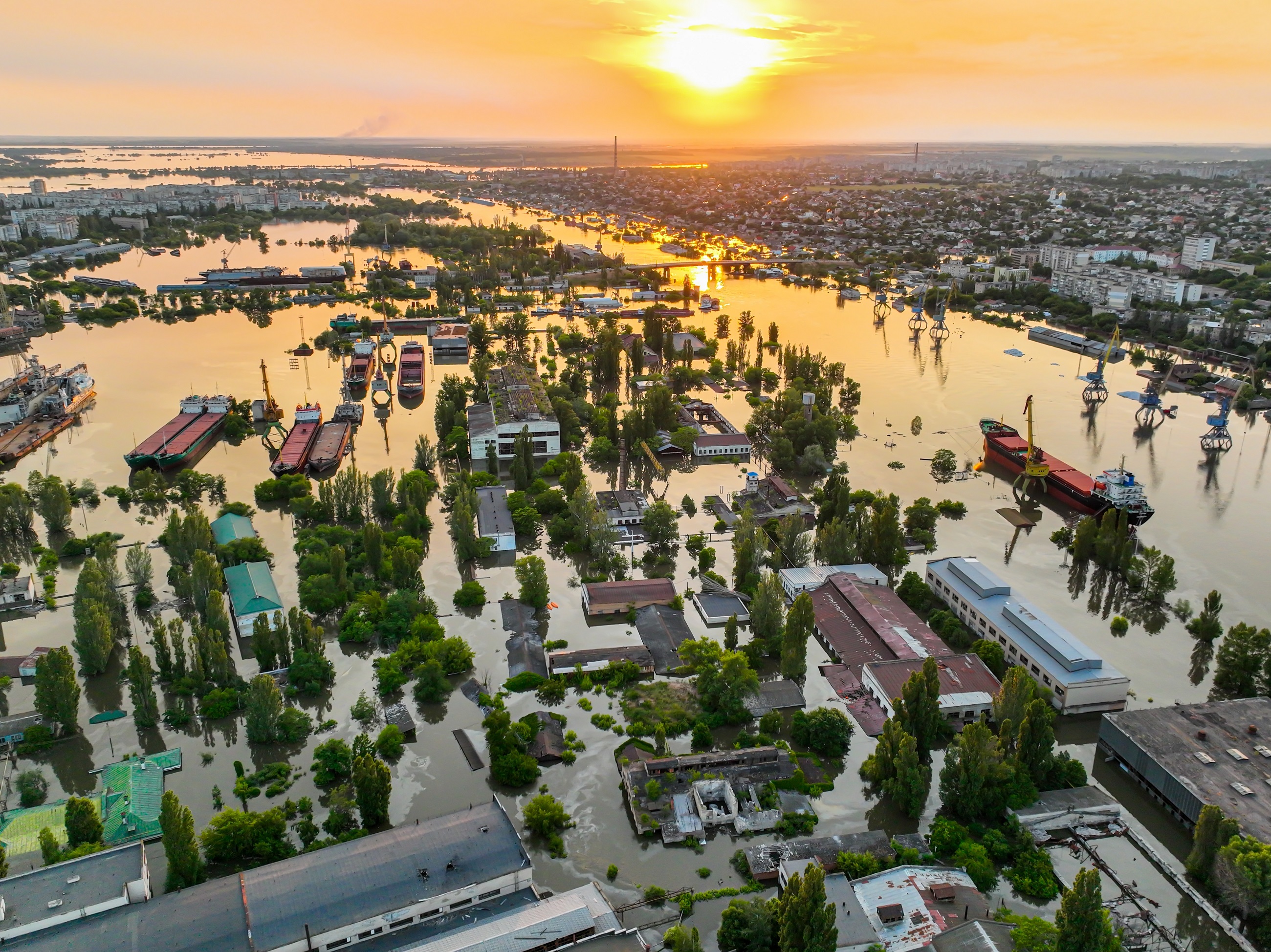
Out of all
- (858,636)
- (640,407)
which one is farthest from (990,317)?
(858,636)

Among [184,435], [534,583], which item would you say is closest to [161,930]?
[534,583]

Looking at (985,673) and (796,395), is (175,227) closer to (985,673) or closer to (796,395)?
(796,395)

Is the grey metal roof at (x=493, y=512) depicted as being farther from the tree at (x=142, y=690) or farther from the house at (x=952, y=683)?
the house at (x=952, y=683)

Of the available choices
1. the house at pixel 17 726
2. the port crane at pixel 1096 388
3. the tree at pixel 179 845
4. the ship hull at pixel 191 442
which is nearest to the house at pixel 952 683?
the tree at pixel 179 845

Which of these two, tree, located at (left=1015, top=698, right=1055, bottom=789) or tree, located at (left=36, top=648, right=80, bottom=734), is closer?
tree, located at (left=1015, top=698, right=1055, bottom=789)

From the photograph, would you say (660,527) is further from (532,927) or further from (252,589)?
(532,927)

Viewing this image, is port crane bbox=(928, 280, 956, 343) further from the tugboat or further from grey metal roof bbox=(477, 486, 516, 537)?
grey metal roof bbox=(477, 486, 516, 537)

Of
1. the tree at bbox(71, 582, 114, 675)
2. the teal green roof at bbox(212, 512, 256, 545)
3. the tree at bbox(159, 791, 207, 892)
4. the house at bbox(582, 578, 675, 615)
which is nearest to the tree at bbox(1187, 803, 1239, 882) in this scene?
the house at bbox(582, 578, 675, 615)
